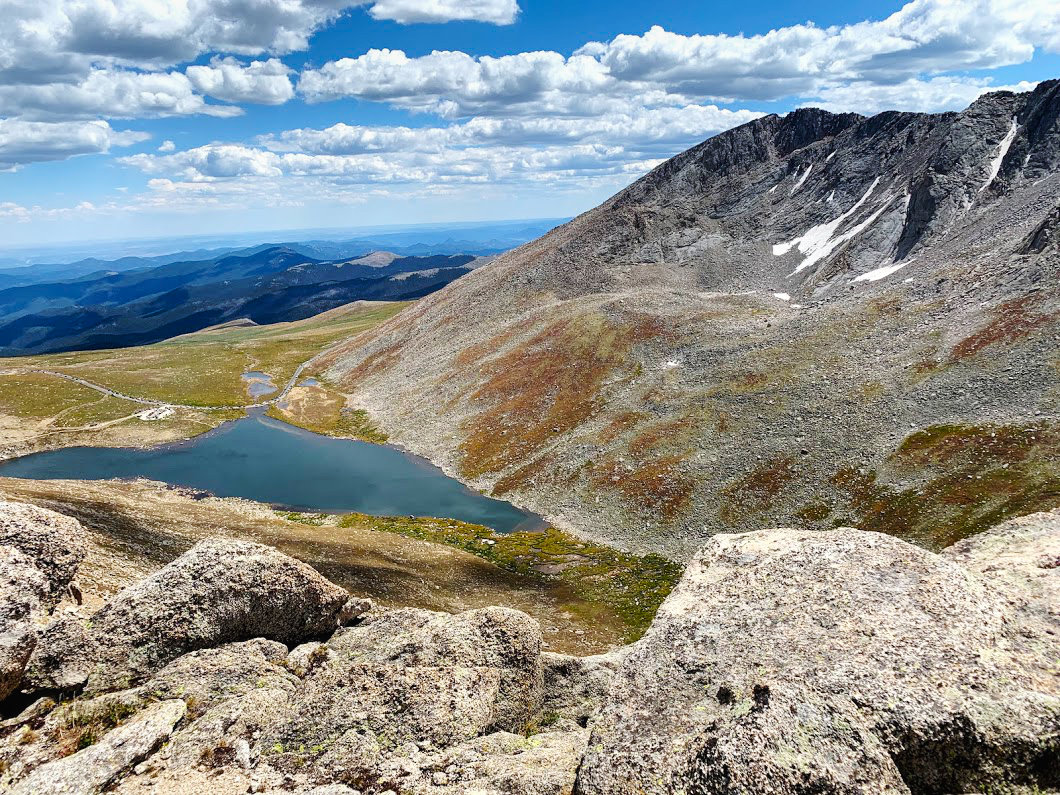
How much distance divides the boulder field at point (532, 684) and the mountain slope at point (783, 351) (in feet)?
134

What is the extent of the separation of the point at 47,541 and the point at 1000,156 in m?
165

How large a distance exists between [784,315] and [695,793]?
105914 millimetres

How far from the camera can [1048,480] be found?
51000 mm

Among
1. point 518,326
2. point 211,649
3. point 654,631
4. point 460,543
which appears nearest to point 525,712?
point 654,631

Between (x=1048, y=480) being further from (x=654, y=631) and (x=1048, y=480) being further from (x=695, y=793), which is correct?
(x=695, y=793)

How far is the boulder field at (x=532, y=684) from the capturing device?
45.1ft

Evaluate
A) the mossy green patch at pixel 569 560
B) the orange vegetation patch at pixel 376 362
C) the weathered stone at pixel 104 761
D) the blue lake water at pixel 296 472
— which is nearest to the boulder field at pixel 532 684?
the weathered stone at pixel 104 761

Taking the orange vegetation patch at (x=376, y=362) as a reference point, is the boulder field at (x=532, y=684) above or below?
above

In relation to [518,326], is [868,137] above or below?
above

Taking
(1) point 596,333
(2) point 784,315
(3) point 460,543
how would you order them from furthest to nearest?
(1) point 596,333
(2) point 784,315
(3) point 460,543

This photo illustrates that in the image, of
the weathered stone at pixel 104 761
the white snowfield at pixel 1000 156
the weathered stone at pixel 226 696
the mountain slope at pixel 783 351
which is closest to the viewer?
the weathered stone at pixel 104 761

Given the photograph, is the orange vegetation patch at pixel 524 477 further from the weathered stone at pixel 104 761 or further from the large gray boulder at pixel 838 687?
the weathered stone at pixel 104 761

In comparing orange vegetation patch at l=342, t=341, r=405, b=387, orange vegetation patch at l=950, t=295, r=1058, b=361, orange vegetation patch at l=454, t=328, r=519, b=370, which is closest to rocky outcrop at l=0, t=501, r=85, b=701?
orange vegetation patch at l=950, t=295, r=1058, b=361

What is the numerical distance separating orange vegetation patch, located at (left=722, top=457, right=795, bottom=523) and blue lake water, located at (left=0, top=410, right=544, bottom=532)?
2372 centimetres
